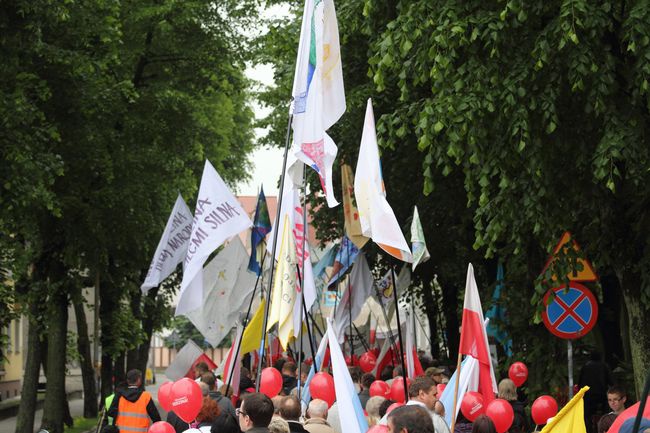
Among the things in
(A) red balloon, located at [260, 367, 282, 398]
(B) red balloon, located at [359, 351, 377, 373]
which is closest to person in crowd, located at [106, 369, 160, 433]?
(A) red balloon, located at [260, 367, 282, 398]

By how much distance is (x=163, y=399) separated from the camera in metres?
10.9

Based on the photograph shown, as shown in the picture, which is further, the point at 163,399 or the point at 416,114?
the point at 416,114

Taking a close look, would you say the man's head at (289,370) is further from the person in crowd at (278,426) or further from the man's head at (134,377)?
the person in crowd at (278,426)

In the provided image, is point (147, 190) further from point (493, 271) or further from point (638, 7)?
point (638, 7)

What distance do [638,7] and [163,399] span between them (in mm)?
5608

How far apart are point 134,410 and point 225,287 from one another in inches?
266

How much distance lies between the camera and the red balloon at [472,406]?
10.6 m

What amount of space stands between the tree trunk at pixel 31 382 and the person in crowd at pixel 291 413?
17497 millimetres

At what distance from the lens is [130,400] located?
580 inches

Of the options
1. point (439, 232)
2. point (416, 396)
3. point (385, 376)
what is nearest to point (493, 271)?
point (439, 232)

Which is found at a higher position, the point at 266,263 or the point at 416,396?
the point at 266,263

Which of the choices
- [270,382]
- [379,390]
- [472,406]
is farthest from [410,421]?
[379,390]

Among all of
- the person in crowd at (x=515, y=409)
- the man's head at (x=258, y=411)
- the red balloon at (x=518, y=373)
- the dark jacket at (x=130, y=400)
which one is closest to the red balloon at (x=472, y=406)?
the person in crowd at (x=515, y=409)

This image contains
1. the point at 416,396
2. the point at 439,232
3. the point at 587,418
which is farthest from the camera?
the point at 439,232
